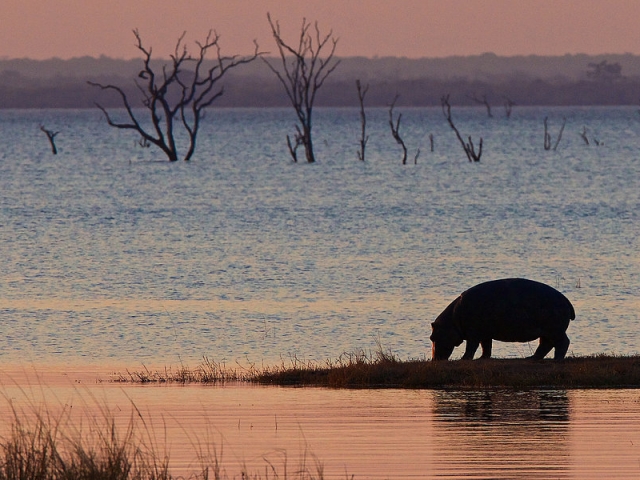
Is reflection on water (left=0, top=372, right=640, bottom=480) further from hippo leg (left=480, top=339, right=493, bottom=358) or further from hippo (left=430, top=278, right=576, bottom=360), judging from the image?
hippo leg (left=480, top=339, right=493, bottom=358)

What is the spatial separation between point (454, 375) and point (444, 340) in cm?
189

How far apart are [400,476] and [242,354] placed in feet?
28.9

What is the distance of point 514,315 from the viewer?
15.7 meters

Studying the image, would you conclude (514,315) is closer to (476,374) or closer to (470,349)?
(470,349)

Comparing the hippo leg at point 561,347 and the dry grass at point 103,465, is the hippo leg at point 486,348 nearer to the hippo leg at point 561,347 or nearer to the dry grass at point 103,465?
the hippo leg at point 561,347

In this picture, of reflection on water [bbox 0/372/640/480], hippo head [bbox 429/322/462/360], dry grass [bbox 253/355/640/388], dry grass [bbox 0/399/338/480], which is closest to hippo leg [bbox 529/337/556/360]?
dry grass [bbox 253/355/640/388]

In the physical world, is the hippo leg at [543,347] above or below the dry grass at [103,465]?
below

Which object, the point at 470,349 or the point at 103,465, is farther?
the point at 470,349

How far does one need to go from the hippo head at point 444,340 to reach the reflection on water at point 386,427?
7.82ft

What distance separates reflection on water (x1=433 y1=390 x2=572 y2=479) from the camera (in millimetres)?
10102

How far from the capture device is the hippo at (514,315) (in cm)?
1577

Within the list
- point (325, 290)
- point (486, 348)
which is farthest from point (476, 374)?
point (325, 290)

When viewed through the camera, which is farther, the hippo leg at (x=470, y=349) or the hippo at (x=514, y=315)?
the hippo leg at (x=470, y=349)

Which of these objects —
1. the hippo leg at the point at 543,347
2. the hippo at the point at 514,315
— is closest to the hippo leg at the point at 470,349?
the hippo at the point at 514,315
